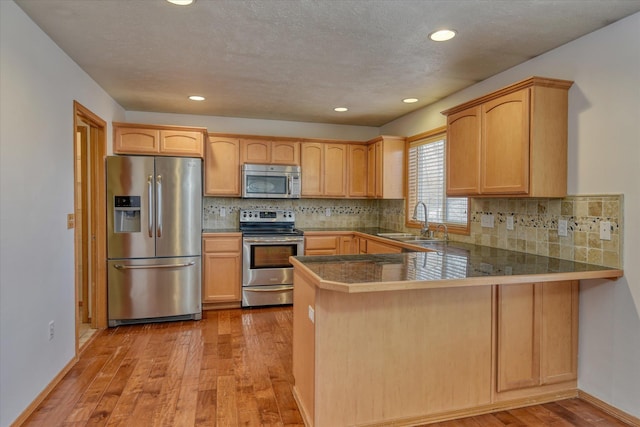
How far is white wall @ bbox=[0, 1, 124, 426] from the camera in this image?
2.08m

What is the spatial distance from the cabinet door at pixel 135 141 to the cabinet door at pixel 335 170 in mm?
2123

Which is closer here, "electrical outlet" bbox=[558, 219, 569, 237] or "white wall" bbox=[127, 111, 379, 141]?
"electrical outlet" bbox=[558, 219, 569, 237]

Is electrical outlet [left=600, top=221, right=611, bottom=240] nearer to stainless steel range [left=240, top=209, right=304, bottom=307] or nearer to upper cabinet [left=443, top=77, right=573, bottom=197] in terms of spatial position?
upper cabinet [left=443, top=77, right=573, bottom=197]

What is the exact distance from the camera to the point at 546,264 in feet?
7.94

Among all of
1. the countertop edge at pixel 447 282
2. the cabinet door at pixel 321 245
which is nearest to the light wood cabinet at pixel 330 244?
the cabinet door at pixel 321 245

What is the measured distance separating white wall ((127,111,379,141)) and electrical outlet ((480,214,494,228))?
2.63 m

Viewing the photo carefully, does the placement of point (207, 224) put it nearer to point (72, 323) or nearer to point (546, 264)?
point (72, 323)

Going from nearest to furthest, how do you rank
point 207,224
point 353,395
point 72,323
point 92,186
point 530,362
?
point 353,395
point 530,362
point 72,323
point 92,186
point 207,224

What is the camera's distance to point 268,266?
4617 mm

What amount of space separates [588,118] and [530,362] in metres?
1.62

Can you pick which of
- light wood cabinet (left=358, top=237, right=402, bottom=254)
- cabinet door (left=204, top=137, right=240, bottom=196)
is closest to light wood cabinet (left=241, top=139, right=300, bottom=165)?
cabinet door (left=204, top=137, right=240, bottom=196)

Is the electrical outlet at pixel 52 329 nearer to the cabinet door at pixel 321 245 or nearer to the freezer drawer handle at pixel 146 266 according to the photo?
the freezer drawer handle at pixel 146 266

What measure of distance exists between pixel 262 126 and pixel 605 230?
13.2 feet

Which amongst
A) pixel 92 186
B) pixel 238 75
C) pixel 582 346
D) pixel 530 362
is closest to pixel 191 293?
pixel 92 186
